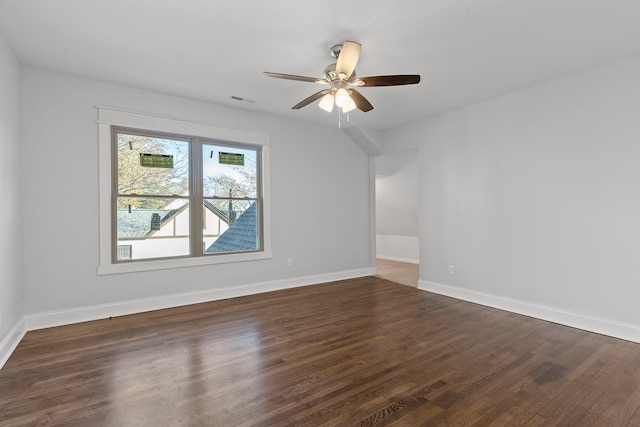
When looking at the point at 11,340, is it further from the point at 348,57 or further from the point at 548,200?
the point at 548,200

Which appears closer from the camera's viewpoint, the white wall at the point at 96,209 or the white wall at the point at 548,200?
Answer: the white wall at the point at 548,200

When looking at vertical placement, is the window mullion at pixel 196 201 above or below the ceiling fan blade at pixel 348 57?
below

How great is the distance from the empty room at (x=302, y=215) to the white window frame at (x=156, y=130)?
0.08ft

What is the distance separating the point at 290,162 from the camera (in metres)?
4.85

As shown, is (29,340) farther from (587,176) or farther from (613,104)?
(613,104)

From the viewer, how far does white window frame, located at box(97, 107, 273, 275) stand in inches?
137

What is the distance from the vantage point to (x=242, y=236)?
454 cm

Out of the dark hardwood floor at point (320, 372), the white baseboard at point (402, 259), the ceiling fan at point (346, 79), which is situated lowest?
the dark hardwood floor at point (320, 372)

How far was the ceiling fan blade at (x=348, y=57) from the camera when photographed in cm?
228

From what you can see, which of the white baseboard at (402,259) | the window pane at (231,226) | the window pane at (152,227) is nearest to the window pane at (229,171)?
the window pane at (231,226)

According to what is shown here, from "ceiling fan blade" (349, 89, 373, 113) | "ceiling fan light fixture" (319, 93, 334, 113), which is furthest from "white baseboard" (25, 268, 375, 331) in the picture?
"ceiling fan blade" (349, 89, 373, 113)

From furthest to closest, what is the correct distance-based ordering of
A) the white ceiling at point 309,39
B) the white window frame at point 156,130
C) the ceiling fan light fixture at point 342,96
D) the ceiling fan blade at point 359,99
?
the white window frame at point 156,130, the ceiling fan blade at point 359,99, the ceiling fan light fixture at point 342,96, the white ceiling at point 309,39

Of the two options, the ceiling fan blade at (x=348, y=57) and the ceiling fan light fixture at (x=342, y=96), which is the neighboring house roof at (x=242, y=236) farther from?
the ceiling fan blade at (x=348, y=57)

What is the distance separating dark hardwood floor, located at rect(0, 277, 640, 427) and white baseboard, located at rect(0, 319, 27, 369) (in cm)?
6
